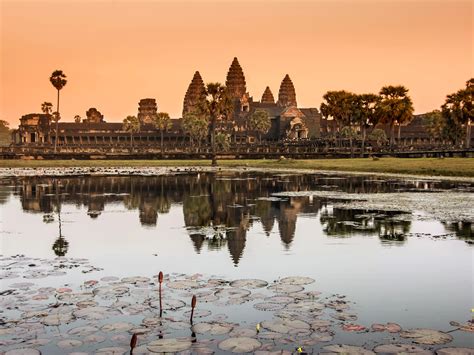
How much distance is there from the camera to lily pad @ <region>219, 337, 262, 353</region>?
8320mm

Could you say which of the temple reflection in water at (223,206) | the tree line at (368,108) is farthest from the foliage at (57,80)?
the temple reflection in water at (223,206)

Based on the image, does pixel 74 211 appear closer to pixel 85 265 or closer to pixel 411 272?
pixel 85 265

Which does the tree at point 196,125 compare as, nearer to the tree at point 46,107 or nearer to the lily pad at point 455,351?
the tree at point 46,107

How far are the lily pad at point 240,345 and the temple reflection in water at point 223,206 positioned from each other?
5821 mm

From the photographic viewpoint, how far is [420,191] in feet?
112

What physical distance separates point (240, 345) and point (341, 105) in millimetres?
100627

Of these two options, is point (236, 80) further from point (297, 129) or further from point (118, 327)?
point (118, 327)

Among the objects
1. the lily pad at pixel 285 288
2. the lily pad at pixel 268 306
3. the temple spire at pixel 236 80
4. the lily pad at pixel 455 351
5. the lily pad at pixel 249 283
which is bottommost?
the lily pad at pixel 455 351

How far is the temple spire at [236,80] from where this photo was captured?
190875 millimetres

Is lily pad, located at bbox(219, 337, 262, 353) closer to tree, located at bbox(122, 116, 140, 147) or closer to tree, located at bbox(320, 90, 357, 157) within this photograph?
tree, located at bbox(320, 90, 357, 157)

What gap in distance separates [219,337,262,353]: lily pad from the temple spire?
183 meters

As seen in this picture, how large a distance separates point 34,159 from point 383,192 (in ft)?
217

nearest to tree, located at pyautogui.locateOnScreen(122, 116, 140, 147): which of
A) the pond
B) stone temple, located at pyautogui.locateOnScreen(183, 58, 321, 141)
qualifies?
stone temple, located at pyautogui.locateOnScreen(183, 58, 321, 141)

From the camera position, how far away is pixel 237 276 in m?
13.0
